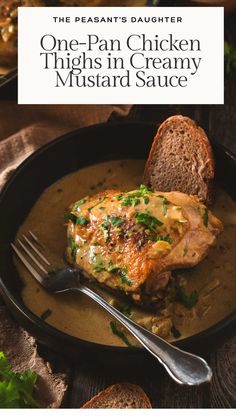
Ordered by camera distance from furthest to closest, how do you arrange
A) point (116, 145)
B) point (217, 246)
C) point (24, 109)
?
point (24, 109), point (116, 145), point (217, 246)

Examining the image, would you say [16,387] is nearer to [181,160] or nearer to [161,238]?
[161,238]

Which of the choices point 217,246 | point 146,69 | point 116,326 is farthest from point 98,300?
point 146,69

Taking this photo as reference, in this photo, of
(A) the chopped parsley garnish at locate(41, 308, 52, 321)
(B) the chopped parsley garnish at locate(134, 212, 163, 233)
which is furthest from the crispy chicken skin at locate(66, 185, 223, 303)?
(A) the chopped parsley garnish at locate(41, 308, 52, 321)

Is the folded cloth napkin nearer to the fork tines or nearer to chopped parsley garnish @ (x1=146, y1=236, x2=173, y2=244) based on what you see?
the fork tines

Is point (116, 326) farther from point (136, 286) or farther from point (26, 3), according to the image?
point (26, 3)

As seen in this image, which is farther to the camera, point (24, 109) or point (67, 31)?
point (24, 109)

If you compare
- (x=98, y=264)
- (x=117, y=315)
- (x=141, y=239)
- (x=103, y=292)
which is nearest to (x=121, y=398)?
(x=117, y=315)
